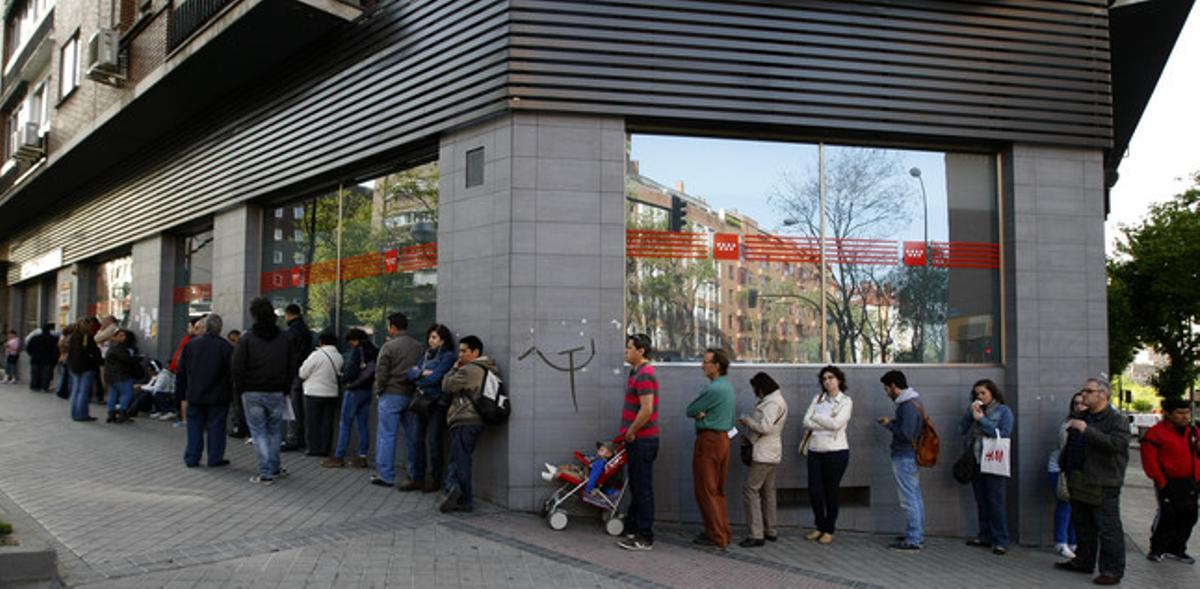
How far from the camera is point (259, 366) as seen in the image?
26.8 feet

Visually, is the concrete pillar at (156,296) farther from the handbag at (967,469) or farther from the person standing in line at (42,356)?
the handbag at (967,469)

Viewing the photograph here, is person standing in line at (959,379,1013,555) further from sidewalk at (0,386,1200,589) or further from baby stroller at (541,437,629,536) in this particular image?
baby stroller at (541,437,629,536)

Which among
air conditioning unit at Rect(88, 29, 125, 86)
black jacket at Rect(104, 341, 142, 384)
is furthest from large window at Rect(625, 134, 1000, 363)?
air conditioning unit at Rect(88, 29, 125, 86)

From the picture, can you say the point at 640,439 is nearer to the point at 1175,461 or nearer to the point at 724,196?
the point at 724,196

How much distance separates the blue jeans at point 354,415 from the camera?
9.05 meters

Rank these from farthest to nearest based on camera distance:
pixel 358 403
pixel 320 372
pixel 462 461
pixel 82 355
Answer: pixel 82 355 < pixel 320 372 < pixel 358 403 < pixel 462 461

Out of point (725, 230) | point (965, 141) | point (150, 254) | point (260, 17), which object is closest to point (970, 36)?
point (965, 141)

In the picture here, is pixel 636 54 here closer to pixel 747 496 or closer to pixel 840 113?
pixel 840 113

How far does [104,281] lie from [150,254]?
14.9ft

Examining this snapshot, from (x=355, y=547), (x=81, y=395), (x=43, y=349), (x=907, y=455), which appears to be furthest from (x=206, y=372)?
(x=43, y=349)

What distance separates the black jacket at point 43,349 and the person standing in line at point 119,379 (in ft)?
22.9

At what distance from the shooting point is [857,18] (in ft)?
28.1

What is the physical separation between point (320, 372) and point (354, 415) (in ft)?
2.31

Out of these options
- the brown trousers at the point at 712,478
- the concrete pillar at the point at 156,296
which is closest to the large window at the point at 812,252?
the brown trousers at the point at 712,478
